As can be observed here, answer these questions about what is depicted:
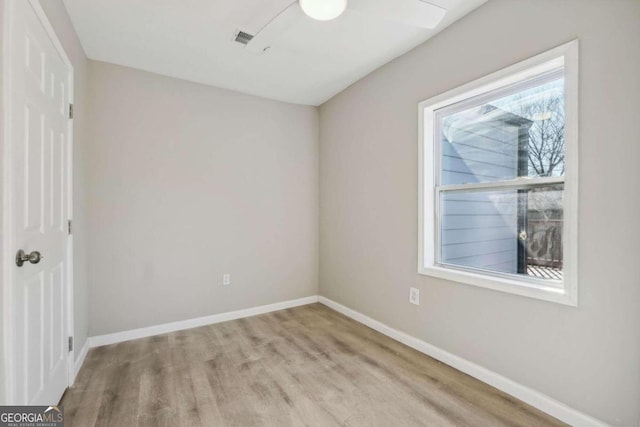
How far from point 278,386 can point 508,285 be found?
170 centimetres

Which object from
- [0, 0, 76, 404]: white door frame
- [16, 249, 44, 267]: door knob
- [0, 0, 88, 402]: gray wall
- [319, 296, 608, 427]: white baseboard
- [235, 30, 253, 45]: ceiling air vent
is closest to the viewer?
[0, 0, 76, 404]: white door frame

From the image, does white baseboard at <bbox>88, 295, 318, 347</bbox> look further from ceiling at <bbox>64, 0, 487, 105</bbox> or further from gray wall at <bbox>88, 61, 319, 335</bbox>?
ceiling at <bbox>64, 0, 487, 105</bbox>

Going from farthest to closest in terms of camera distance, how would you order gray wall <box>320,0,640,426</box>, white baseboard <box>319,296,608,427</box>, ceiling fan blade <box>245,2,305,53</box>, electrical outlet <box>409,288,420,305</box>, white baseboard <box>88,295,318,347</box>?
white baseboard <box>88,295,318,347</box>
electrical outlet <box>409,288,420,305</box>
ceiling fan blade <box>245,2,305,53</box>
white baseboard <box>319,296,608,427</box>
gray wall <box>320,0,640,426</box>

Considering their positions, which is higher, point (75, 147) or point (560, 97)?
point (560, 97)

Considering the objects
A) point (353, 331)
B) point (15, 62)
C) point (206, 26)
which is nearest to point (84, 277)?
point (15, 62)

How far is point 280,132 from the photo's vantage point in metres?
3.71

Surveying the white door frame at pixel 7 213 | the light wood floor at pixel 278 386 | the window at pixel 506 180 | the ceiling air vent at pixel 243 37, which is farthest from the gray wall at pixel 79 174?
the window at pixel 506 180

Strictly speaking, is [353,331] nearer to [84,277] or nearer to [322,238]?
[322,238]

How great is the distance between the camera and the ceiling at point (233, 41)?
207cm

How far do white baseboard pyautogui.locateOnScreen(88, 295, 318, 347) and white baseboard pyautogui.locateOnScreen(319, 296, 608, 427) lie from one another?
120 cm

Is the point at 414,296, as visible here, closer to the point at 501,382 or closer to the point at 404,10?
the point at 501,382

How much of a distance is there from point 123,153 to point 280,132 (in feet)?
5.57

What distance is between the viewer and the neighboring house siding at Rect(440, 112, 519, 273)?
2088 millimetres

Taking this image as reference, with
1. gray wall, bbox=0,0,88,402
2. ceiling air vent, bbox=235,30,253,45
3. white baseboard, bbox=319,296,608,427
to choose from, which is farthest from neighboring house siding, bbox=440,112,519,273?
gray wall, bbox=0,0,88,402
